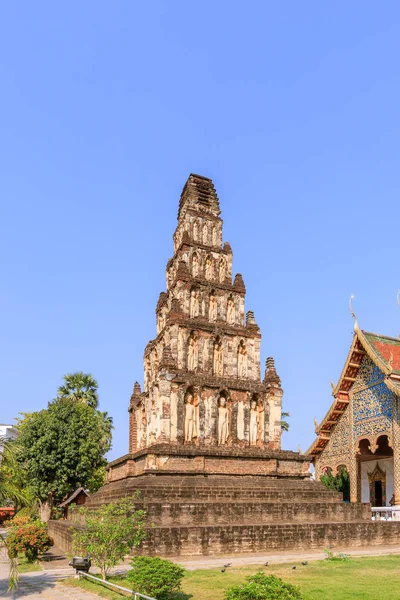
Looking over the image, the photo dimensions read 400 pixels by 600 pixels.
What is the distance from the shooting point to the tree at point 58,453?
109 feet

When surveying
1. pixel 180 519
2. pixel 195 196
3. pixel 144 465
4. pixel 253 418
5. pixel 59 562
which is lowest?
pixel 59 562

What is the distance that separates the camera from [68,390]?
43594 mm

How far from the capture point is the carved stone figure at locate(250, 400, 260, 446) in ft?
75.2

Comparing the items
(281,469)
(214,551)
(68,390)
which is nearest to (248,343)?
(281,469)

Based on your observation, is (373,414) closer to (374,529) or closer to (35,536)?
(374,529)

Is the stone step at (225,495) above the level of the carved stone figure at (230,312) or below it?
below

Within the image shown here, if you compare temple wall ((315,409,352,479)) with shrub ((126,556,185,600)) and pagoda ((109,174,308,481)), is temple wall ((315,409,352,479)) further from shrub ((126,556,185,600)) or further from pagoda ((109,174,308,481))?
shrub ((126,556,185,600))

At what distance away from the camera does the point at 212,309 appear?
82.4 ft

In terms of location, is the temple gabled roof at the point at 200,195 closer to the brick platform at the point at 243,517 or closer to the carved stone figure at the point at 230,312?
the carved stone figure at the point at 230,312

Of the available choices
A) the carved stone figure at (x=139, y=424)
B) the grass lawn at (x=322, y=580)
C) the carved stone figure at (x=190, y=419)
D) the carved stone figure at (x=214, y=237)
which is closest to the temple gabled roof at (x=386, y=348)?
the carved stone figure at (x=214, y=237)

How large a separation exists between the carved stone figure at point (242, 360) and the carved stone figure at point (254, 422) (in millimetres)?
1421

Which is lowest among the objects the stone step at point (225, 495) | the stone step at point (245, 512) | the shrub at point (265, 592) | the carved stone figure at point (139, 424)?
the stone step at point (245, 512)

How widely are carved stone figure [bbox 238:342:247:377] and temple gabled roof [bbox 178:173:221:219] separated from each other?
7172mm

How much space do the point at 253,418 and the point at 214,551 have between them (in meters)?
8.34
